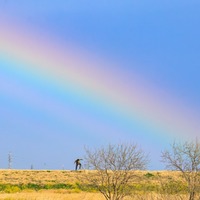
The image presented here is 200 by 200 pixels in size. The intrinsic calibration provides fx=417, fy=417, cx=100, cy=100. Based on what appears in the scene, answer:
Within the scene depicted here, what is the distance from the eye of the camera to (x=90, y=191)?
148ft

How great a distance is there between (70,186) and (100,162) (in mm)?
28911

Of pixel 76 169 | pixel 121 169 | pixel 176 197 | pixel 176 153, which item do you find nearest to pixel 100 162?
pixel 121 169

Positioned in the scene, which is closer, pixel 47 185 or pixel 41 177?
pixel 47 185

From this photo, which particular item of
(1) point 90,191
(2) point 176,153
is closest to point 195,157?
(2) point 176,153

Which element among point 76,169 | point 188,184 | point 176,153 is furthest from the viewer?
point 76,169

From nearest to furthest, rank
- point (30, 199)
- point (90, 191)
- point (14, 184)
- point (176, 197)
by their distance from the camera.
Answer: point (176, 197)
point (30, 199)
point (90, 191)
point (14, 184)

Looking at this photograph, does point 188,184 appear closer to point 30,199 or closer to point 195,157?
point 195,157

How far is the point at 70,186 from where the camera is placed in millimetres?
53906

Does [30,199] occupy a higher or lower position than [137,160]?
lower

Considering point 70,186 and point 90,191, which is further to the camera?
point 70,186

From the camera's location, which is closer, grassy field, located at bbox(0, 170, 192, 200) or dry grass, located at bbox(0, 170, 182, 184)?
grassy field, located at bbox(0, 170, 192, 200)

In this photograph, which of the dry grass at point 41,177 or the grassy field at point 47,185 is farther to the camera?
the dry grass at point 41,177

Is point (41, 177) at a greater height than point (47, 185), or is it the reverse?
point (41, 177)

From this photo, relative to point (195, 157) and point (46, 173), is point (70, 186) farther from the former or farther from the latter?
point (195, 157)
